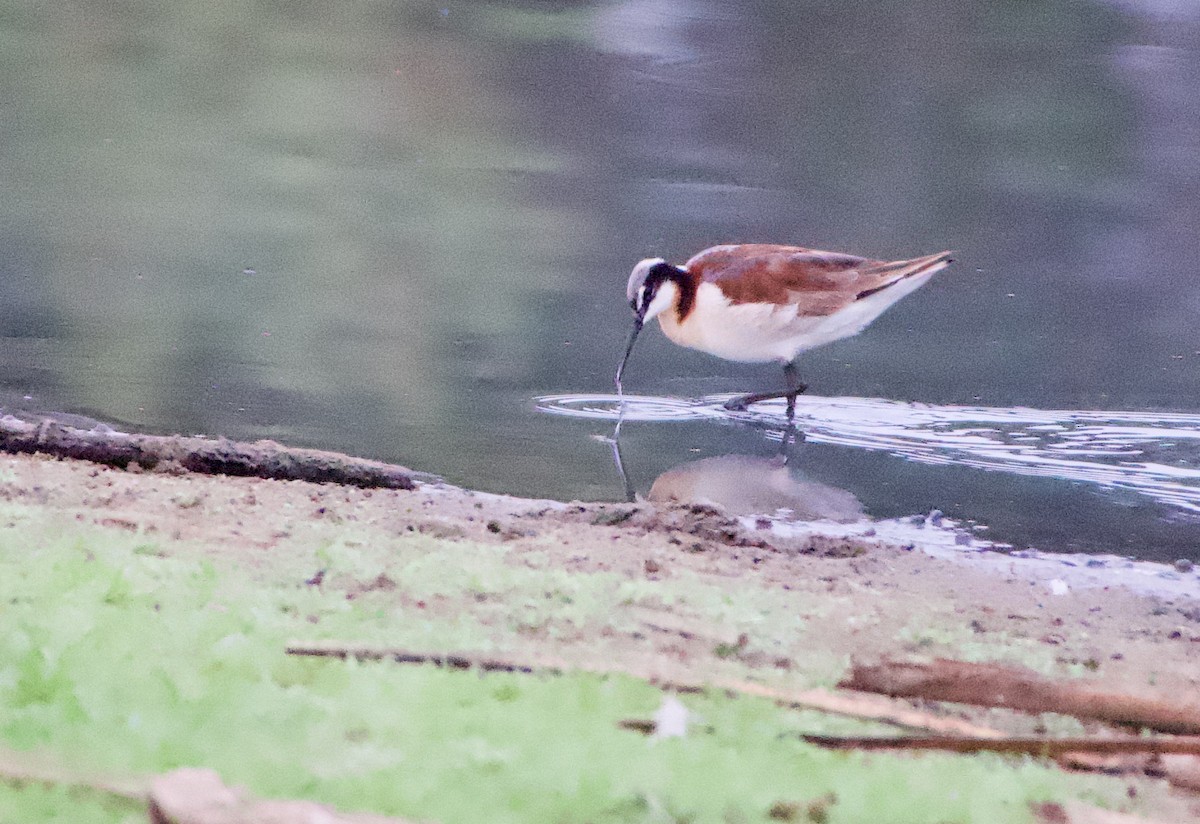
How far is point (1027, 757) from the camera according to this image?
338 cm

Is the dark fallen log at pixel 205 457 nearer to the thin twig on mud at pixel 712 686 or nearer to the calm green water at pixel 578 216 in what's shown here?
the calm green water at pixel 578 216

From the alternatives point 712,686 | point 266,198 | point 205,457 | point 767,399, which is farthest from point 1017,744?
point 266,198

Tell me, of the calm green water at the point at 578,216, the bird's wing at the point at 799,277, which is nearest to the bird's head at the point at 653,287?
the bird's wing at the point at 799,277

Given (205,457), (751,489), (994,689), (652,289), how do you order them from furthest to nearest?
(652,289) → (751,489) → (205,457) → (994,689)

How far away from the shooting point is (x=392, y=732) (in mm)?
3160

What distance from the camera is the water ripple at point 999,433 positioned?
734 cm

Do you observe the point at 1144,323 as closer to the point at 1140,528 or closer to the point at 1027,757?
the point at 1140,528

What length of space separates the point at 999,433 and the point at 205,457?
398 cm

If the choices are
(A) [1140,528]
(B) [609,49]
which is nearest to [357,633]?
(A) [1140,528]

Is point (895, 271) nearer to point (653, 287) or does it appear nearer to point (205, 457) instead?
point (653, 287)

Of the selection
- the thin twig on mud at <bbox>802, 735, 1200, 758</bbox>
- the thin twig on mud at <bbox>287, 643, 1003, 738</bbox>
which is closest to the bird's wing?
the thin twig on mud at <bbox>287, 643, 1003, 738</bbox>

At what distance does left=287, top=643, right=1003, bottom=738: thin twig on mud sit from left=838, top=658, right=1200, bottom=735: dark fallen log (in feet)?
0.36

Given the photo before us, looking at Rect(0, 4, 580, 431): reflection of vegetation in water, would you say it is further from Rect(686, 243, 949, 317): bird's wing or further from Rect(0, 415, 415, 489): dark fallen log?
Rect(686, 243, 949, 317): bird's wing

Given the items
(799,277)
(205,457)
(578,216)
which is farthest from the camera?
(578,216)
